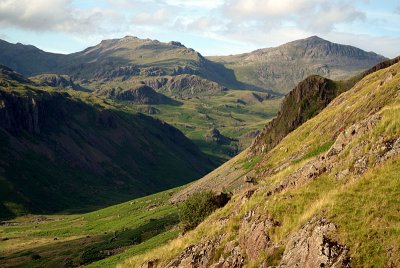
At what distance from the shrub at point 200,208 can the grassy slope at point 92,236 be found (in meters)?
12.4

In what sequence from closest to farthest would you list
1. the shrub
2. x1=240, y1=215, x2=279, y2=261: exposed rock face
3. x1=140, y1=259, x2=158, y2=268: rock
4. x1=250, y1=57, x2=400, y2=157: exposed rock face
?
x1=240, y1=215, x2=279, y2=261: exposed rock face < x1=140, y1=259, x2=158, y2=268: rock < the shrub < x1=250, y1=57, x2=400, y2=157: exposed rock face

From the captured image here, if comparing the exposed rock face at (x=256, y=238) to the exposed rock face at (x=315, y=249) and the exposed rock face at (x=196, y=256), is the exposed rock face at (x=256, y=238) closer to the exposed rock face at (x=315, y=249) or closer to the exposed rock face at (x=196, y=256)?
the exposed rock face at (x=315, y=249)

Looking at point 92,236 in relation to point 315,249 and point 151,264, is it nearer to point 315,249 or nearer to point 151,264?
point 151,264

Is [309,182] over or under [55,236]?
over

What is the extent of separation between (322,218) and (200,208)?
24225 millimetres

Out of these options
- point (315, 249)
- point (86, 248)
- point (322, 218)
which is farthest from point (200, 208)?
point (86, 248)

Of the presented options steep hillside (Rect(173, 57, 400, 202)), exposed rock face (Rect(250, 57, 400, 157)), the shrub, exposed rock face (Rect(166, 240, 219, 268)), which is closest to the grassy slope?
the shrub

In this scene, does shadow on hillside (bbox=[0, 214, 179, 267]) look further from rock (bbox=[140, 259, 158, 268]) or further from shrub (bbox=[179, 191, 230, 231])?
rock (bbox=[140, 259, 158, 268])

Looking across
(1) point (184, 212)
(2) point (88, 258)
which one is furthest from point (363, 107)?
(2) point (88, 258)

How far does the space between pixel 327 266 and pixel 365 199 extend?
4.74 metres

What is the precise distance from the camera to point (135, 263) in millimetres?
38750

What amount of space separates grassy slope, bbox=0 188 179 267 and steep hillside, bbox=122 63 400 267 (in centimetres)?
2983

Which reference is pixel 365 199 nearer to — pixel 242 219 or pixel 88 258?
pixel 242 219

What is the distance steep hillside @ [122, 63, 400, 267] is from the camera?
66.4 feet
